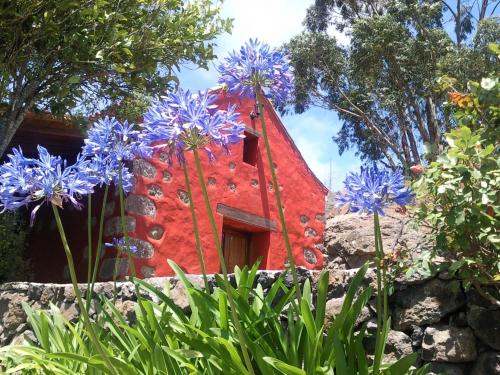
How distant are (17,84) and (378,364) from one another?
5.51 metres

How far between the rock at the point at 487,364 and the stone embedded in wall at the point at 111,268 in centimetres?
490

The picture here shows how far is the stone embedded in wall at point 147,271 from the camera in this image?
7.34m

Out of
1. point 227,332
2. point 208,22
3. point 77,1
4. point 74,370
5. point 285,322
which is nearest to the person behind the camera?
point 227,332

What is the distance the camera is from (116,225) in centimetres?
755

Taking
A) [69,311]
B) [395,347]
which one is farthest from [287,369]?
[69,311]

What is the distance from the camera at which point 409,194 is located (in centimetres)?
245

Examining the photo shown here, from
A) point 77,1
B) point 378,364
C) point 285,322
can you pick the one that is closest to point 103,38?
point 77,1

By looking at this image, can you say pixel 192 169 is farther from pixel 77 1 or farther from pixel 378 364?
Answer: pixel 378 364

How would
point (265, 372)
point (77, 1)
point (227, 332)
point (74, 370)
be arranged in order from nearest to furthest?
1. point (265, 372)
2. point (227, 332)
3. point (74, 370)
4. point (77, 1)

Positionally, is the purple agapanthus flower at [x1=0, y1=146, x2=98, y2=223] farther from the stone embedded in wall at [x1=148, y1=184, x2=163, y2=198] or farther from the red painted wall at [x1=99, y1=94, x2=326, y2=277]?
the stone embedded in wall at [x1=148, y1=184, x2=163, y2=198]

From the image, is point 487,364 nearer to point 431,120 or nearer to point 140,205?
point 140,205

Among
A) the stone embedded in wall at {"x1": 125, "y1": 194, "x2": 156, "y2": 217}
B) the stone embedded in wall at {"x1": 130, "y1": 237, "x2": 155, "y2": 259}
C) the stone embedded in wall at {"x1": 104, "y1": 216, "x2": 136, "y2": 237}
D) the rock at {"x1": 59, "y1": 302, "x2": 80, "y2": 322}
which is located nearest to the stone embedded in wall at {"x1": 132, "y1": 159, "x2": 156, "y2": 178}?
the stone embedded in wall at {"x1": 125, "y1": 194, "x2": 156, "y2": 217}

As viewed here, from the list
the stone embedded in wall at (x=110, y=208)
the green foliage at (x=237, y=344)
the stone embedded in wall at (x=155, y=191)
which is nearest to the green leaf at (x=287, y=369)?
the green foliage at (x=237, y=344)

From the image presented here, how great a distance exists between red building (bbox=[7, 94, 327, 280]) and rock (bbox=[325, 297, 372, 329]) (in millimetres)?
3727
